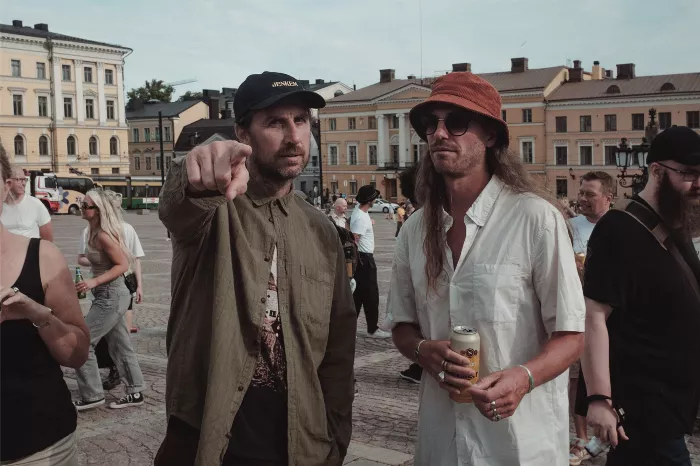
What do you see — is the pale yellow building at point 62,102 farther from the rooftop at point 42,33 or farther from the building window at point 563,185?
the building window at point 563,185

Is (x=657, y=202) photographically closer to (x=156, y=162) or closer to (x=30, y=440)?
(x=30, y=440)

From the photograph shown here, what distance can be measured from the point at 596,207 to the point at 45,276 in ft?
17.2

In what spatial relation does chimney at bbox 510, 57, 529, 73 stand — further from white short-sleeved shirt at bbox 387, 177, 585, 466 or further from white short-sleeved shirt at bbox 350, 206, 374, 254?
white short-sleeved shirt at bbox 387, 177, 585, 466

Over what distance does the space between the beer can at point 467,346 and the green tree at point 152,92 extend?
114m

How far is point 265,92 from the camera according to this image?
9.05 feet

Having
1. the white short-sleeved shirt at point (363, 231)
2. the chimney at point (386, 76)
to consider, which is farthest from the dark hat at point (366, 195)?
the chimney at point (386, 76)

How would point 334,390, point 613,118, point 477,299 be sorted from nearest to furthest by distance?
1. point 477,299
2. point 334,390
3. point 613,118

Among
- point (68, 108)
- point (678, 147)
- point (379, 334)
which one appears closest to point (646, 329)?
point (678, 147)

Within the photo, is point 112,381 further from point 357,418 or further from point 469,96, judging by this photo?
point 469,96

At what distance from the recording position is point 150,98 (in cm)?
11162

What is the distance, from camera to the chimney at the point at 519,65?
266ft

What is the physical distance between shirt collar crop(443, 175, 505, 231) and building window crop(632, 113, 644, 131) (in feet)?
242

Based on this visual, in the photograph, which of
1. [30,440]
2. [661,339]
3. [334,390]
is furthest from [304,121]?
[661,339]

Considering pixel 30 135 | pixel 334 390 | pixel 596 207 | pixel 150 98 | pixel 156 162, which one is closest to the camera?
pixel 334 390
